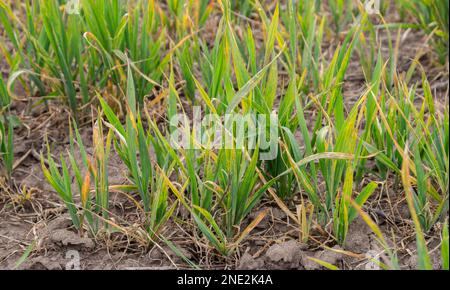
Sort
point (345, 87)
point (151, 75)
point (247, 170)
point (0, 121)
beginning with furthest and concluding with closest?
point (345, 87), point (151, 75), point (0, 121), point (247, 170)

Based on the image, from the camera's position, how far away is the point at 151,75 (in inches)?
82.5

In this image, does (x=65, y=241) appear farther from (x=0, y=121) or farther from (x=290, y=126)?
(x=290, y=126)

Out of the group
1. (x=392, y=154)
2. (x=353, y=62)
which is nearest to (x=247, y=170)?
(x=392, y=154)

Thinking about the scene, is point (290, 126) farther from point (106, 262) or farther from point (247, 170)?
point (106, 262)

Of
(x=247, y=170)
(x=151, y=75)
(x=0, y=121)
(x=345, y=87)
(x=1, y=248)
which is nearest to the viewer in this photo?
(x=247, y=170)

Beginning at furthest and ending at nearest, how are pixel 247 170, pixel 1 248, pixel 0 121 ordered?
pixel 0 121 < pixel 1 248 < pixel 247 170

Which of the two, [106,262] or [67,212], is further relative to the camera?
[67,212]

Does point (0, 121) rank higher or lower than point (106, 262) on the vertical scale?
higher

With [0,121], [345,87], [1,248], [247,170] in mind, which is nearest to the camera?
[247,170]

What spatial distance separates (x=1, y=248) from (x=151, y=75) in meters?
0.63

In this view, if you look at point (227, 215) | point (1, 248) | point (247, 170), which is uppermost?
point (247, 170)

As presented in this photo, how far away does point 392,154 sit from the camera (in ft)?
5.79
